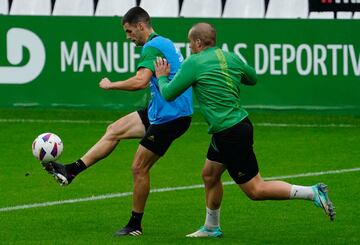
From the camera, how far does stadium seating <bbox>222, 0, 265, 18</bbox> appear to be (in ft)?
76.6

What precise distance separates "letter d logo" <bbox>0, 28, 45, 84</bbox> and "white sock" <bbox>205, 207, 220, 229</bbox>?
11.3 meters

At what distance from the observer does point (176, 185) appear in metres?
16.5

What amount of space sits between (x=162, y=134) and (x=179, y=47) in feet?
34.0

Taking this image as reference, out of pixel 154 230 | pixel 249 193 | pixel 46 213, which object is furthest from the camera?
pixel 46 213

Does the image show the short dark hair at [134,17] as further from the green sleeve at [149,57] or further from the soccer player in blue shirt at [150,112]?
the green sleeve at [149,57]

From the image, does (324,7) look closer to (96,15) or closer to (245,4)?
(245,4)

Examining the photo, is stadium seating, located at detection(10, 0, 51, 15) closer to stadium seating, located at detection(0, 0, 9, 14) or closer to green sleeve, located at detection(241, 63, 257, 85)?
stadium seating, located at detection(0, 0, 9, 14)

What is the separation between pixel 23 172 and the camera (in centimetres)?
1767

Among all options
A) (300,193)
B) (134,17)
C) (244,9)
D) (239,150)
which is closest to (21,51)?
(244,9)

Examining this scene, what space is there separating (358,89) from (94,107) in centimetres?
467

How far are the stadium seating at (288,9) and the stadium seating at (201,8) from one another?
908 millimetres

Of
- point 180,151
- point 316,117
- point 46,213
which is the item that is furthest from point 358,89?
point 46,213

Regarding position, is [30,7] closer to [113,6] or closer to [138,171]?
[113,6]

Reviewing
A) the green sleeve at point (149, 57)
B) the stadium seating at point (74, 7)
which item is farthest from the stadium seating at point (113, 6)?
the green sleeve at point (149, 57)
